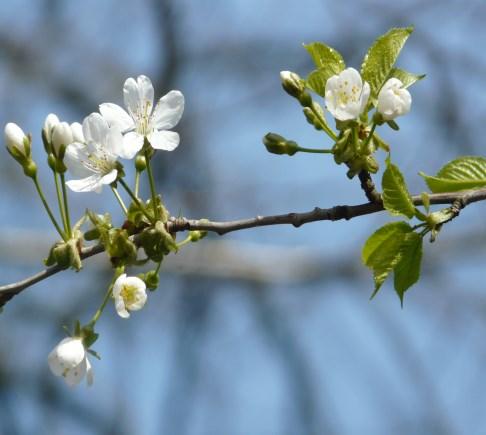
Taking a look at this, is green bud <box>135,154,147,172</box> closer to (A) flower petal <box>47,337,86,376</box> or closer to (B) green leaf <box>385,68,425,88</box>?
(A) flower petal <box>47,337,86,376</box>

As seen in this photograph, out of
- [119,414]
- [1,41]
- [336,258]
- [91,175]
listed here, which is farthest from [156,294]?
[91,175]

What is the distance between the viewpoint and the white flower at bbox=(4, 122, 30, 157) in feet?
4.89

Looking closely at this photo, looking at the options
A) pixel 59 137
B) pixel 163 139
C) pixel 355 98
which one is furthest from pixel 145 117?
pixel 355 98

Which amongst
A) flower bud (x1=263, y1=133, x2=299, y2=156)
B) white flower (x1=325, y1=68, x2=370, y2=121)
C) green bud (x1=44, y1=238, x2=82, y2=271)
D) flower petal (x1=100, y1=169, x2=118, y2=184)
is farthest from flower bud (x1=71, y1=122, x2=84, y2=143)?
white flower (x1=325, y1=68, x2=370, y2=121)

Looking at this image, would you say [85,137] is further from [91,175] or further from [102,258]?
[102,258]

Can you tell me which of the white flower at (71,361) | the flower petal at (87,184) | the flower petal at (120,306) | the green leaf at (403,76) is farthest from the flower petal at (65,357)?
the green leaf at (403,76)

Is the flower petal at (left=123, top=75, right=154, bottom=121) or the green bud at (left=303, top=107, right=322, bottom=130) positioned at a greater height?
the flower petal at (left=123, top=75, right=154, bottom=121)

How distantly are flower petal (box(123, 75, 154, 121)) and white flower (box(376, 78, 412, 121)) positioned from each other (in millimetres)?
410

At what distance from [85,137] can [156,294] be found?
5.45 metres

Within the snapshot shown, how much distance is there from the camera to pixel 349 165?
134cm

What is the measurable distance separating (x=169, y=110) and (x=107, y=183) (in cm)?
20

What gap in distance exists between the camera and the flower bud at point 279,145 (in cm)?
142

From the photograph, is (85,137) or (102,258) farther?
(102,258)

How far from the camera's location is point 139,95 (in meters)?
1.53
